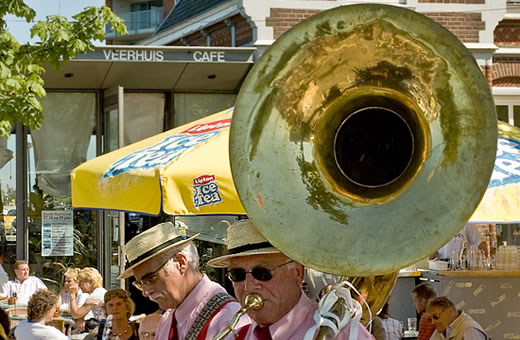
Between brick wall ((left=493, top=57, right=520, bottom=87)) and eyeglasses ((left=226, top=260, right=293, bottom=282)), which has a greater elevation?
brick wall ((left=493, top=57, right=520, bottom=87))

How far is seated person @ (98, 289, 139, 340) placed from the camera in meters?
5.02

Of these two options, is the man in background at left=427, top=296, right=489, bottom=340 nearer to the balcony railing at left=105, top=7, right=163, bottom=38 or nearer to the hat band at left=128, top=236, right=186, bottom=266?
the hat band at left=128, top=236, right=186, bottom=266

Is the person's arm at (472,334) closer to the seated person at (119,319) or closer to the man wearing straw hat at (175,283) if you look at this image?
the seated person at (119,319)

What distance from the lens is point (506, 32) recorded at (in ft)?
46.7

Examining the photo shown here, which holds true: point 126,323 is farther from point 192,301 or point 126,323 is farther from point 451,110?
point 451,110

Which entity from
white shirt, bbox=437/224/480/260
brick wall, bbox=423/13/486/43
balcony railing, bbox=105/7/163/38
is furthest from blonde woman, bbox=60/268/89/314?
balcony railing, bbox=105/7/163/38

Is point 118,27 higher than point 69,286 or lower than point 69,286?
higher

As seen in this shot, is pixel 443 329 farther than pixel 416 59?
Yes

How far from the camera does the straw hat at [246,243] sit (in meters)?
2.93

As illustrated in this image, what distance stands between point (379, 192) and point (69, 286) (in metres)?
7.40

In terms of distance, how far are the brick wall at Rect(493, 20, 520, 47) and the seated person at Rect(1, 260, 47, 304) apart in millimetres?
8191

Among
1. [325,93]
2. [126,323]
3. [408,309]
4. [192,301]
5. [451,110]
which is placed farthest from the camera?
[408,309]

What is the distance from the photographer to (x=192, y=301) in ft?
12.1

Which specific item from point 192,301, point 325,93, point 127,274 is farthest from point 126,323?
point 325,93
